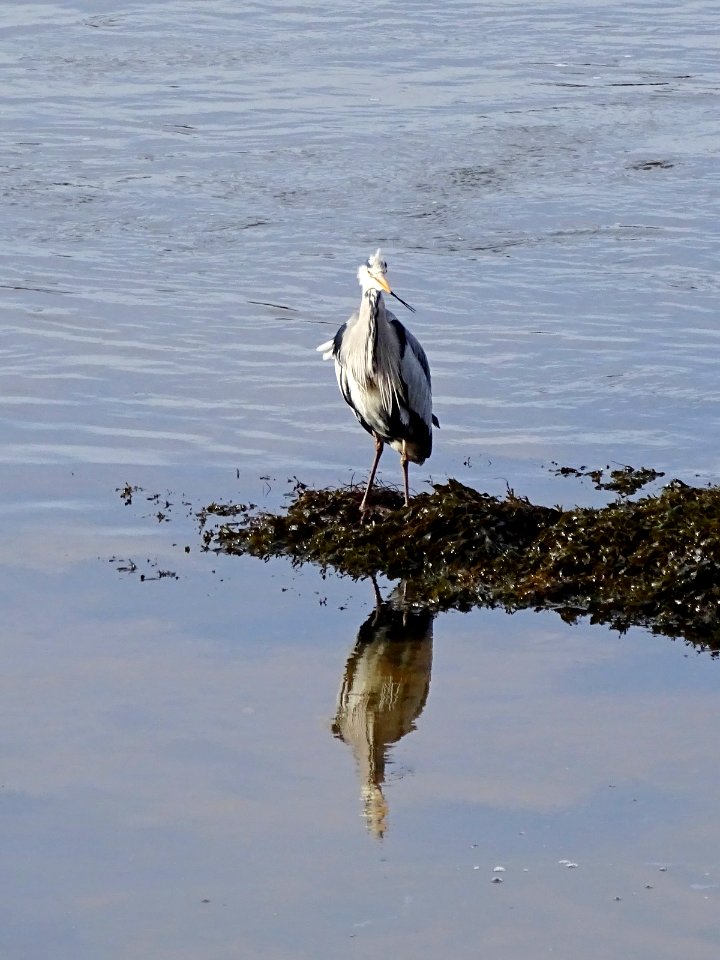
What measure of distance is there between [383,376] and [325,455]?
1.16 meters

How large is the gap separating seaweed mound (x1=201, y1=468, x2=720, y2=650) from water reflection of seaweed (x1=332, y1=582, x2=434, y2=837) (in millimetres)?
231

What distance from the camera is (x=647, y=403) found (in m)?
9.54

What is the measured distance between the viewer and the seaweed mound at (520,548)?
21.2ft

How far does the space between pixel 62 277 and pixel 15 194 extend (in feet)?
7.76

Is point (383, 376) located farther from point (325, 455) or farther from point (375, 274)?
point (325, 455)

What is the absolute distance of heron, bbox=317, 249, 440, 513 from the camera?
300 inches

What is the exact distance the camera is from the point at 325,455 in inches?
343

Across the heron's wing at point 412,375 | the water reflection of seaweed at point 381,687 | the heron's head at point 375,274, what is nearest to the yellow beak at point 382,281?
the heron's head at point 375,274

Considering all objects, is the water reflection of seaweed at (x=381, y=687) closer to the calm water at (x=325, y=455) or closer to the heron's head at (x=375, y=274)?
the calm water at (x=325, y=455)

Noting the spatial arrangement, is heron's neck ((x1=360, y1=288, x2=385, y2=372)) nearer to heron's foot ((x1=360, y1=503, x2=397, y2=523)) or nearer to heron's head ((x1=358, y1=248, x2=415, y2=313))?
heron's head ((x1=358, y1=248, x2=415, y2=313))

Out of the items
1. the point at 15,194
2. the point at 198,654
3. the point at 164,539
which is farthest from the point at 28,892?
the point at 15,194

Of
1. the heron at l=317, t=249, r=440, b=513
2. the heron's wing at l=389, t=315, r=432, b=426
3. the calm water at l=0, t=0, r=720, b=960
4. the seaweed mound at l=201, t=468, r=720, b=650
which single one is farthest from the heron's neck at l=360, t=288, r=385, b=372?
the calm water at l=0, t=0, r=720, b=960

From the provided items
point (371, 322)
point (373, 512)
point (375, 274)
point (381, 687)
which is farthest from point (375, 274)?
point (381, 687)

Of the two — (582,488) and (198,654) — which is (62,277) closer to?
(582,488)
